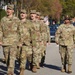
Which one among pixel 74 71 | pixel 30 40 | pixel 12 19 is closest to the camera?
pixel 12 19

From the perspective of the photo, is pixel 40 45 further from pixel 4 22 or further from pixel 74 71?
pixel 4 22

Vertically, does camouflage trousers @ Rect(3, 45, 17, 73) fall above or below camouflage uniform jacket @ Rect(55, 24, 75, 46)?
below

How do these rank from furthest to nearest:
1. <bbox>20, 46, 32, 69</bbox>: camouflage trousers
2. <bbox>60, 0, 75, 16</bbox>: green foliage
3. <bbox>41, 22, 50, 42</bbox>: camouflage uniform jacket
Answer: <bbox>60, 0, 75, 16</bbox>: green foliage < <bbox>41, 22, 50, 42</bbox>: camouflage uniform jacket < <bbox>20, 46, 32, 69</bbox>: camouflage trousers

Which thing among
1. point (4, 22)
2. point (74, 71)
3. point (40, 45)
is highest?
point (4, 22)

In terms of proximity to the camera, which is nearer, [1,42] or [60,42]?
[1,42]

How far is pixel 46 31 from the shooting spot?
11867 millimetres

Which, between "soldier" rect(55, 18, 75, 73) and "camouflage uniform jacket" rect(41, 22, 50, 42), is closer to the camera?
"soldier" rect(55, 18, 75, 73)

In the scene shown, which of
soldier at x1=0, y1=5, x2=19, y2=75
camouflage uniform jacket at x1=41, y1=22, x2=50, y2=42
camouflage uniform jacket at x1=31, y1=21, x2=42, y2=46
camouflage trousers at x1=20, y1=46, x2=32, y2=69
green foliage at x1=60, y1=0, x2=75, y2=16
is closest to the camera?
soldier at x1=0, y1=5, x2=19, y2=75

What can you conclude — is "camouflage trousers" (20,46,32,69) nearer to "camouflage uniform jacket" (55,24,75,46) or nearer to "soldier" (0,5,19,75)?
"soldier" (0,5,19,75)

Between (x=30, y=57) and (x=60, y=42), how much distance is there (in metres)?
1.03

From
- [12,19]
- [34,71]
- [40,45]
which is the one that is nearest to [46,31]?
[40,45]

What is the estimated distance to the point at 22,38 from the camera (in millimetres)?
9883

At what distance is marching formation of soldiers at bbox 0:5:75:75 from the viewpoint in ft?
30.1

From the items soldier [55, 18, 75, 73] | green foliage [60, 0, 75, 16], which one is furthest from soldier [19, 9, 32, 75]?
green foliage [60, 0, 75, 16]
